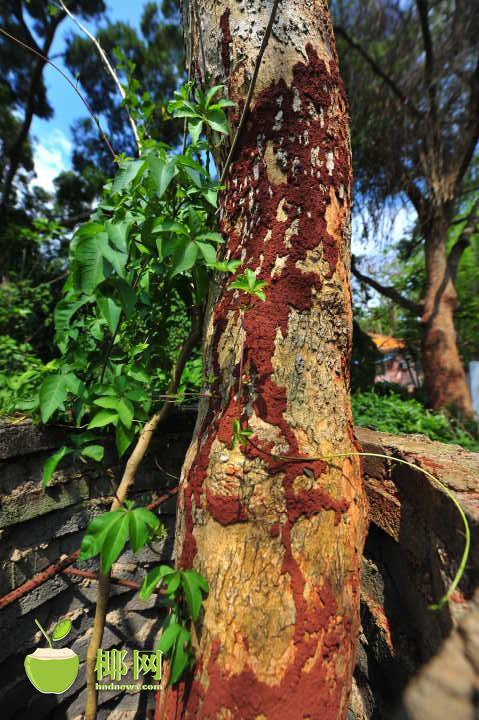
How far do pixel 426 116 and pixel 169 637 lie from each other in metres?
6.24

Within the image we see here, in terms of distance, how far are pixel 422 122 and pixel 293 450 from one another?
18.8ft

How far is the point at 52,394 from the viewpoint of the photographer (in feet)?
4.00

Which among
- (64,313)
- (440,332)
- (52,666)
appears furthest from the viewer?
(440,332)

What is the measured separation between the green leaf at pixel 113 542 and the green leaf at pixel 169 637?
236 mm

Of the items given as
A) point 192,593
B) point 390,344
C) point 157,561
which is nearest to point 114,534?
point 192,593

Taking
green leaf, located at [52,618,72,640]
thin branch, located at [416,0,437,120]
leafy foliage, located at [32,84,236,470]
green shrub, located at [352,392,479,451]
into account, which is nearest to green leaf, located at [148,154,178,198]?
leafy foliage, located at [32,84,236,470]

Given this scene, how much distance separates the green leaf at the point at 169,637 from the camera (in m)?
0.94

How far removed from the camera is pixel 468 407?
197 inches

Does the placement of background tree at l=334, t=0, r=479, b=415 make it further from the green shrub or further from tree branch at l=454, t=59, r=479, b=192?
the green shrub

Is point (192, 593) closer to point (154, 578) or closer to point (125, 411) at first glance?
point (154, 578)

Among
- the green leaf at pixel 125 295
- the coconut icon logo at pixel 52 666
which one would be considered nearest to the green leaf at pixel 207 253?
the green leaf at pixel 125 295

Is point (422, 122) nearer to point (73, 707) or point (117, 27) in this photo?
point (117, 27)

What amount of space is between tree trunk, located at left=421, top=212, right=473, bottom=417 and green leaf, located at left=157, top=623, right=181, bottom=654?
5.06 metres

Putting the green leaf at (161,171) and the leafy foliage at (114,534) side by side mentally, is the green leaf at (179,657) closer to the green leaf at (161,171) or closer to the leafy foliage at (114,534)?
the leafy foliage at (114,534)
